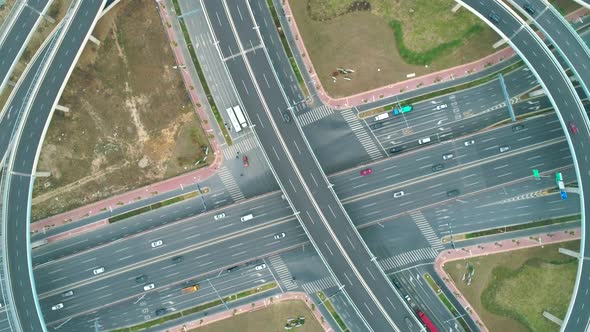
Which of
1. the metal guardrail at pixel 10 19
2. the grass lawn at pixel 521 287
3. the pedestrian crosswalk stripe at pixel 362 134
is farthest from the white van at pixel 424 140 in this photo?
the metal guardrail at pixel 10 19

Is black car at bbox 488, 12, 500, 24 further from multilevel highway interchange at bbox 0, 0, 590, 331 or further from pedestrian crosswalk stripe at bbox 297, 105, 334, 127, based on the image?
pedestrian crosswalk stripe at bbox 297, 105, 334, 127

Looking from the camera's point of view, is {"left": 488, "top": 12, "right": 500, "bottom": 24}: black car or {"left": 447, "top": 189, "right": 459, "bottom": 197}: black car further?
{"left": 447, "top": 189, "right": 459, "bottom": 197}: black car

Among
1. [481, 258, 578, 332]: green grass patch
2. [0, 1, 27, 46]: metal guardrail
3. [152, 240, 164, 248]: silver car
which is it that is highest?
[0, 1, 27, 46]: metal guardrail

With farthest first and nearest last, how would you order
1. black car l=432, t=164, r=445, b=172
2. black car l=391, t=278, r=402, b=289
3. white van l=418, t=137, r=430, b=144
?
black car l=391, t=278, r=402, b=289 → white van l=418, t=137, r=430, b=144 → black car l=432, t=164, r=445, b=172

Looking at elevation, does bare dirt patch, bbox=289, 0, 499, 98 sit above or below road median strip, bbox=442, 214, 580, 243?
above

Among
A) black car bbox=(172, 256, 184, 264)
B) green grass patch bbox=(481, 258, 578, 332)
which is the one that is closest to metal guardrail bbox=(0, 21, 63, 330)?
black car bbox=(172, 256, 184, 264)

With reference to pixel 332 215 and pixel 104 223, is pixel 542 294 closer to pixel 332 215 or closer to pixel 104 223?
pixel 332 215
